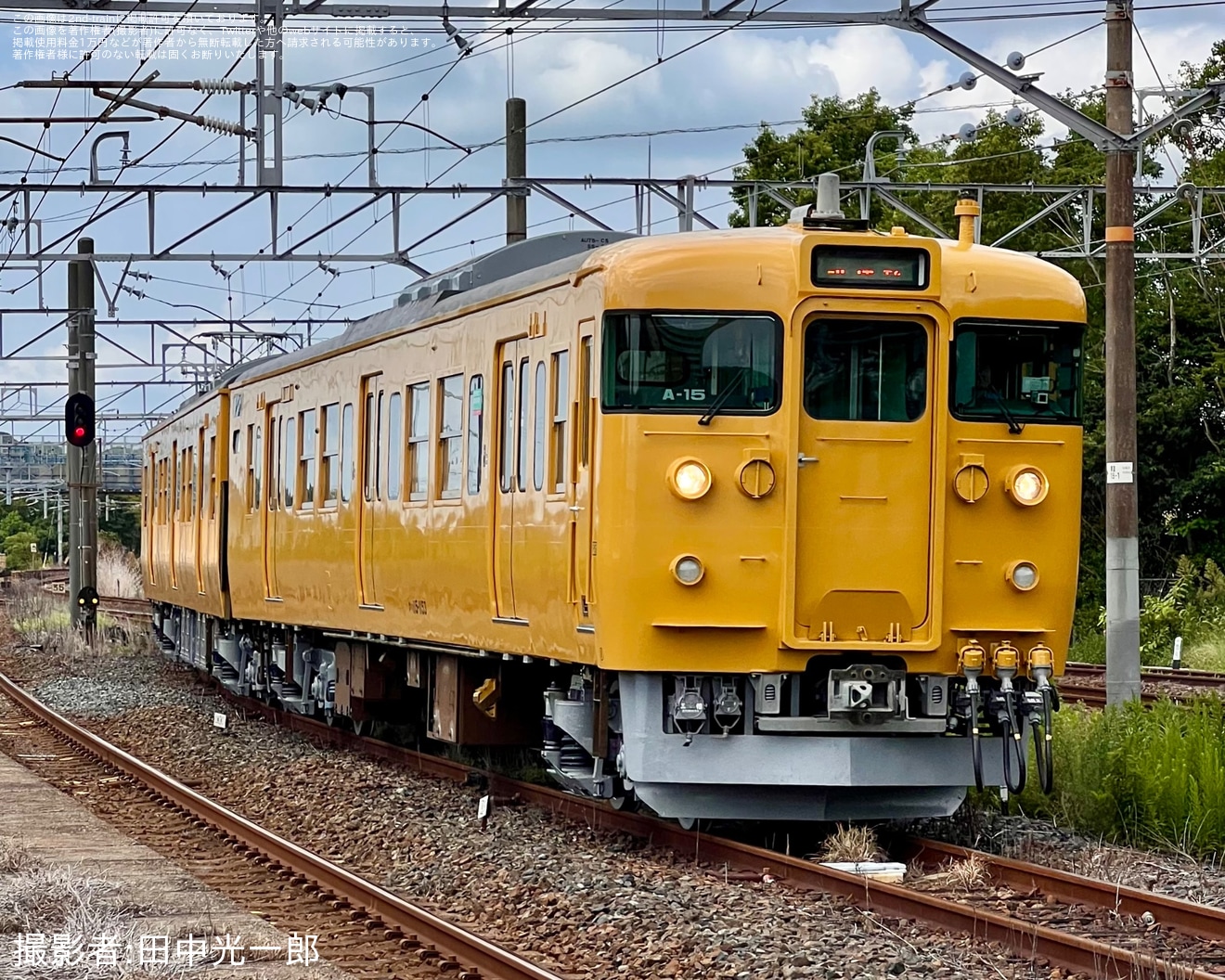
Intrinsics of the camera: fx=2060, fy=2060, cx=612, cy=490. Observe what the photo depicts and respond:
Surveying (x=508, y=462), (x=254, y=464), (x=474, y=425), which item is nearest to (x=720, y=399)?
(x=508, y=462)

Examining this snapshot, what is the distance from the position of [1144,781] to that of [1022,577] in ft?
5.09

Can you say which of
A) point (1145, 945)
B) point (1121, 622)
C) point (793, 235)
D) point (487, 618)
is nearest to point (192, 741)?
point (487, 618)

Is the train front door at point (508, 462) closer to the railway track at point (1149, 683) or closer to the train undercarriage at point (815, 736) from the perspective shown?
the train undercarriage at point (815, 736)

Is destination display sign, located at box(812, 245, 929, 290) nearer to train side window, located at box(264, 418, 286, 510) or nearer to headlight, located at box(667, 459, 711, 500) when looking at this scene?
headlight, located at box(667, 459, 711, 500)

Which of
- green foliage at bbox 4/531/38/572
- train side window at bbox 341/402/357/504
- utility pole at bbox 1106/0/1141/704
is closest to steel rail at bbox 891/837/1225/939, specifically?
utility pole at bbox 1106/0/1141/704

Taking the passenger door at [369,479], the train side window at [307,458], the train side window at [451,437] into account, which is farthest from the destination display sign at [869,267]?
the train side window at [307,458]

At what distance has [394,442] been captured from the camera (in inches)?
565

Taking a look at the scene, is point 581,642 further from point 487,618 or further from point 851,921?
point 851,921

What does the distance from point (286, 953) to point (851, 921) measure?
93.4 inches

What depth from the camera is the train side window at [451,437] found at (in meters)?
12.9

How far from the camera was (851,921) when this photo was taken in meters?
8.75

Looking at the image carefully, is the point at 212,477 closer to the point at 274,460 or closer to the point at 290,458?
the point at 274,460

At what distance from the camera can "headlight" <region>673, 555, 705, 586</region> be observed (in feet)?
33.7

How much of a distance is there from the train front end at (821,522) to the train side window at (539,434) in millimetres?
1086
